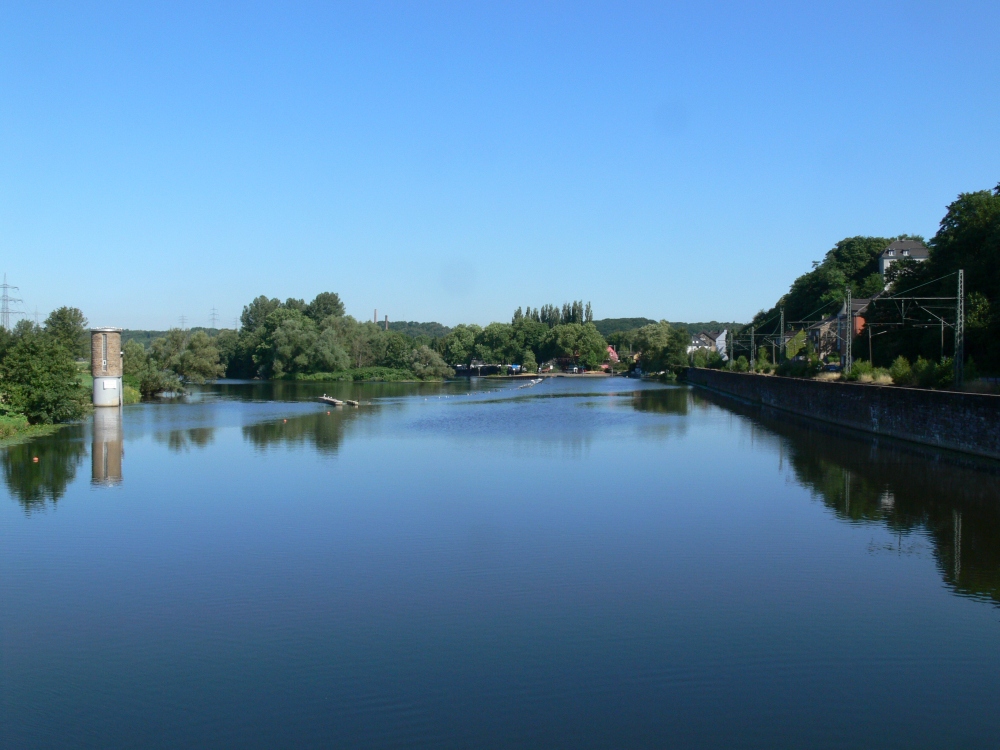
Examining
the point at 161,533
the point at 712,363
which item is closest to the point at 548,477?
the point at 161,533

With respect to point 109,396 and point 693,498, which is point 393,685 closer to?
point 693,498

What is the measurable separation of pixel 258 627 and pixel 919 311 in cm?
3981

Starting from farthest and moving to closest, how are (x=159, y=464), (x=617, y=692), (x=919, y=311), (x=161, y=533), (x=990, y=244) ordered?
(x=919, y=311), (x=990, y=244), (x=159, y=464), (x=161, y=533), (x=617, y=692)

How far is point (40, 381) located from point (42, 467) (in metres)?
11.9

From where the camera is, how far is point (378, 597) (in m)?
9.95

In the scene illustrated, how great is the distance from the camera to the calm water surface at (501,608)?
A: 680 centimetres

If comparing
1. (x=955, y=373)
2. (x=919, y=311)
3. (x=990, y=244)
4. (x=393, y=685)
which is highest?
(x=990, y=244)

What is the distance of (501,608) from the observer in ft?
31.2

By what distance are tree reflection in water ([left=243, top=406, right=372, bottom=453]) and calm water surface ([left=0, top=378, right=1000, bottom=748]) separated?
691 cm

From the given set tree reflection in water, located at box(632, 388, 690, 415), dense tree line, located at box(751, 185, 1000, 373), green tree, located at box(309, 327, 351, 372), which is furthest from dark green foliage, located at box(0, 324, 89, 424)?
green tree, located at box(309, 327, 351, 372)

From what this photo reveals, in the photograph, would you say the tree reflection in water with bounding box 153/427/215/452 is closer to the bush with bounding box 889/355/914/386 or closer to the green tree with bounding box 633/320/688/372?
the bush with bounding box 889/355/914/386

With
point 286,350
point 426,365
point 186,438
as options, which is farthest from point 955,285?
point 286,350

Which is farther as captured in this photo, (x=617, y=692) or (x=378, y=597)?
(x=378, y=597)

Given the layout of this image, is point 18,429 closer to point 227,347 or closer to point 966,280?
point 966,280
